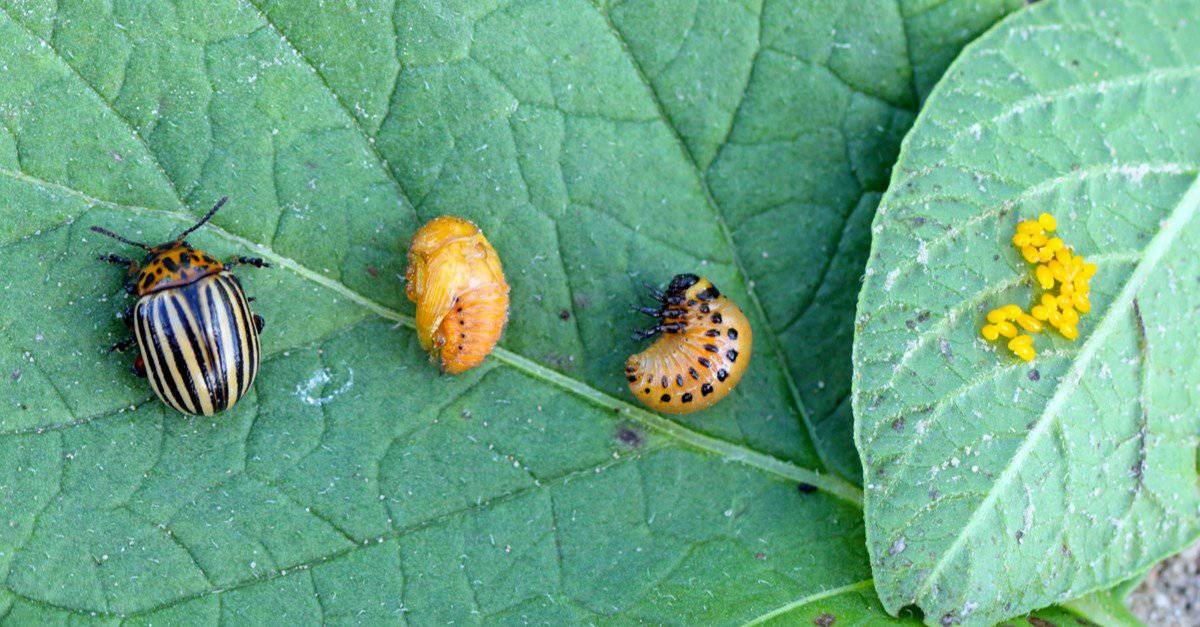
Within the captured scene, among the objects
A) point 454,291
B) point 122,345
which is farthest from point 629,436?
point 122,345

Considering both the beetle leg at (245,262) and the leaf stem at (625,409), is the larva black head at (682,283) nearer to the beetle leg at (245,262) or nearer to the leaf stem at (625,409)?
the leaf stem at (625,409)

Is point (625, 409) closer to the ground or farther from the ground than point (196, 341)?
closer to the ground

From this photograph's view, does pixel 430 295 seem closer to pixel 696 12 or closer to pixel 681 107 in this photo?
pixel 681 107

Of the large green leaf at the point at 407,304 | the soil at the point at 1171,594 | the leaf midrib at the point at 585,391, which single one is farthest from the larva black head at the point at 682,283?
the soil at the point at 1171,594

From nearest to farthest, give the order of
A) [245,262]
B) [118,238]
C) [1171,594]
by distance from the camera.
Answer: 1. [118,238]
2. [245,262]
3. [1171,594]

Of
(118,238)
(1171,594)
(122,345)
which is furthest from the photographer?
(1171,594)

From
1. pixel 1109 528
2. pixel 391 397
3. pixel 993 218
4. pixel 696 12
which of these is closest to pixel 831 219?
pixel 993 218

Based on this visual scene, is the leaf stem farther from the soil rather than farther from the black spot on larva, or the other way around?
the soil

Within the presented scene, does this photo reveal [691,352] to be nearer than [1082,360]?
No

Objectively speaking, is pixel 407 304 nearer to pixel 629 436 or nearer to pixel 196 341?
pixel 196 341
